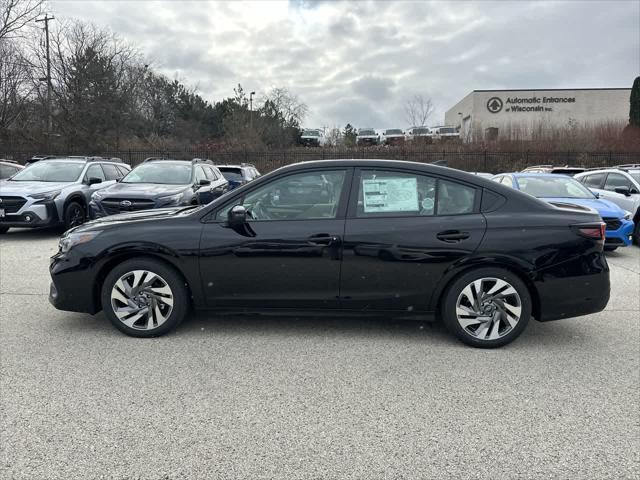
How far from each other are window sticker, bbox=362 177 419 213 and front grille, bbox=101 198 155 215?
Answer: 18.9 feet

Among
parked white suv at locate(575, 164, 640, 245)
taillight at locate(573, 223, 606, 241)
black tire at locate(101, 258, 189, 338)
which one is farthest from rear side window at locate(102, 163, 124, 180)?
parked white suv at locate(575, 164, 640, 245)

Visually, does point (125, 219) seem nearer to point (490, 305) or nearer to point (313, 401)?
point (313, 401)

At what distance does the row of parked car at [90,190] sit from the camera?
8906mm

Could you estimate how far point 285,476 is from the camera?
238cm

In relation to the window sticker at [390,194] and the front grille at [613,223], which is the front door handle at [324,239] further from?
the front grille at [613,223]

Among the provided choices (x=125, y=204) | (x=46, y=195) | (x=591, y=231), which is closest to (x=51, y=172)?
(x=46, y=195)

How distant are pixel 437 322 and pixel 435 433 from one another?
2.07 meters

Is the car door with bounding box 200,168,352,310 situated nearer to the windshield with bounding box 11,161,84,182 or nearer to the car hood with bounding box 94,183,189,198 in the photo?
the car hood with bounding box 94,183,189,198

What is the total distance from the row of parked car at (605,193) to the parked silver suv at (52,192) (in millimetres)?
8716

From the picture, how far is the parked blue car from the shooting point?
333 inches

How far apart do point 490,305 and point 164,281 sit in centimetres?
285

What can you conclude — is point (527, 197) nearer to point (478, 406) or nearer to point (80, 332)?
point (478, 406)

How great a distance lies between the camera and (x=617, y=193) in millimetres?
10023

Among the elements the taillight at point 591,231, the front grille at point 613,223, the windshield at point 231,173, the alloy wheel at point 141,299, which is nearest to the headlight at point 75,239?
the alloy wheel at point 141,299
